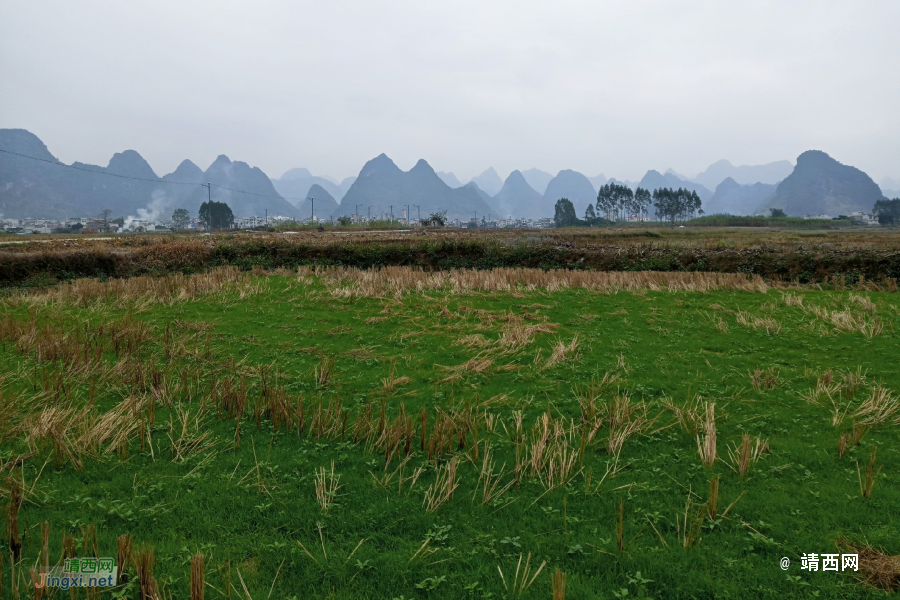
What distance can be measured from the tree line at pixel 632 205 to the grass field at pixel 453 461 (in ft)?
308

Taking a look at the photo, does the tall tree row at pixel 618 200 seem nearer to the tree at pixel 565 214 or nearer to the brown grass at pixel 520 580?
the tree at pixel 565 214

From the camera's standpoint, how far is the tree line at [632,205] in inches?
3834

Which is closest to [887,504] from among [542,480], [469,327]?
→ [542,480]

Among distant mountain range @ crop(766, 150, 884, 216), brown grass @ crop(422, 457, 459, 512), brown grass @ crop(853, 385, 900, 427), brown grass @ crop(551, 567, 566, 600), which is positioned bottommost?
brown grass @ crop(422, 457, 459, 512)

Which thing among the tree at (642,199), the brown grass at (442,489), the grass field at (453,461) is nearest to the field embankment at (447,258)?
the grass field at (453,461)

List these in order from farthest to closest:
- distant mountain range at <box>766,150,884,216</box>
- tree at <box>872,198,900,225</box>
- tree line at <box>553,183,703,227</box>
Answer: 1. distant mountain range at <box>766,150,884,216</box>
2. tree line at <box>553,183,703,227</box>
3. tree at <box>872,198,900,225</box>

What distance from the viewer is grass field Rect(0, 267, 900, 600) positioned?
3.13 metres

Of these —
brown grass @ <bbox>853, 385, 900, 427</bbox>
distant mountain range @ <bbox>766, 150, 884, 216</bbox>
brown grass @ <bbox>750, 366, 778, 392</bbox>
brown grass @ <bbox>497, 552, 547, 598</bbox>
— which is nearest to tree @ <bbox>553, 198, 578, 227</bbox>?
brown grass @ <bbox>750, 366, 778, 392</bbox>

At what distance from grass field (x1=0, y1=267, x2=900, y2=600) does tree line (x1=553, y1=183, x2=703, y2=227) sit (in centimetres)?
9385

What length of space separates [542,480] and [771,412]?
3295 mm

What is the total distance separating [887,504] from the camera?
3713 millimetres

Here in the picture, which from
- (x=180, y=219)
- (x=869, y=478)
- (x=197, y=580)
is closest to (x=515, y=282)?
(x=869, y=478)

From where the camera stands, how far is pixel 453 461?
4.24m

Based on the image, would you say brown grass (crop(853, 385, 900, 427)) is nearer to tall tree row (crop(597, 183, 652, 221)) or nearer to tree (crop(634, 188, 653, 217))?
tree (crop(634, 188, 653, 217))
